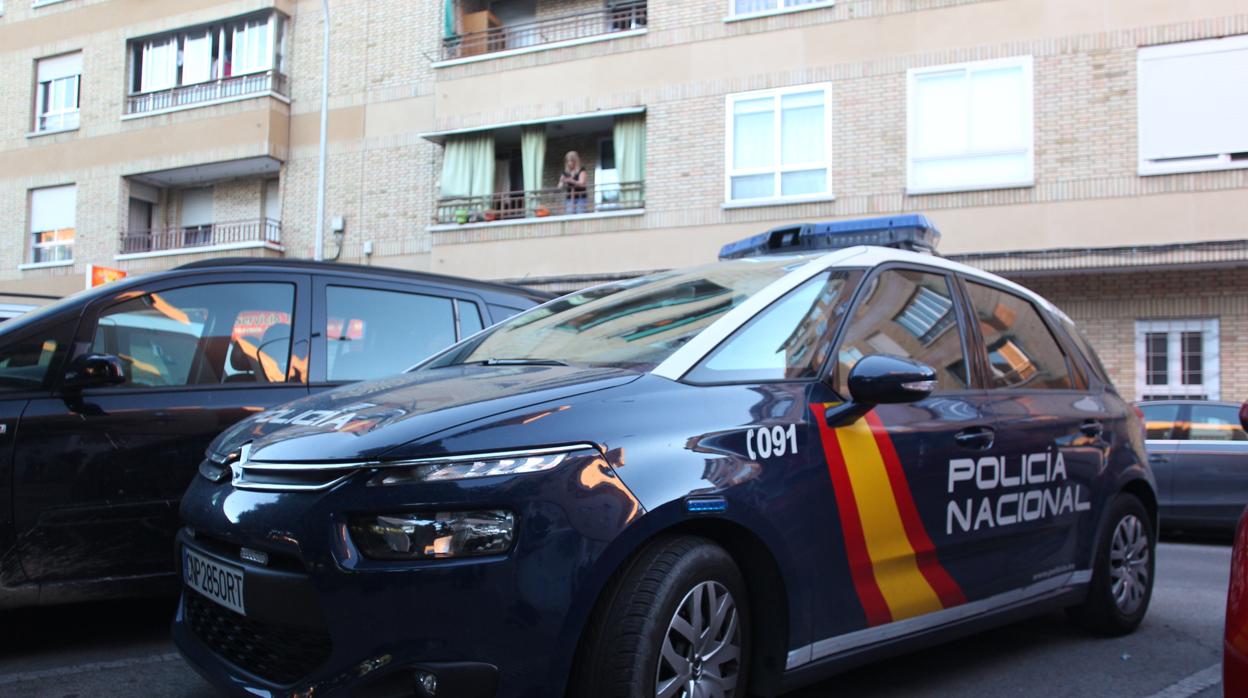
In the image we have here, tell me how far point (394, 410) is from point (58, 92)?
23.7 meters

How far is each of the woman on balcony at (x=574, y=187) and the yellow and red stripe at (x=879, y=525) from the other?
1333 centimetres

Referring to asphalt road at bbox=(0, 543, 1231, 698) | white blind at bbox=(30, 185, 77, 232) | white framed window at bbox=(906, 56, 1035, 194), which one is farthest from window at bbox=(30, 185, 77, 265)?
asphalt road at bbox=(0, 543, 1231, 698)

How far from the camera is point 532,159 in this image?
16.6 metres

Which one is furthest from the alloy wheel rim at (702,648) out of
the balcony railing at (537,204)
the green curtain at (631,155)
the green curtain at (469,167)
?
the green curtain at (469,167)

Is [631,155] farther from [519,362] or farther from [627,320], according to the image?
[519,362]

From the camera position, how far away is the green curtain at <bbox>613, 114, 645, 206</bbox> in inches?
622

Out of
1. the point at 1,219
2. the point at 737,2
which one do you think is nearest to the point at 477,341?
the point at 737,2

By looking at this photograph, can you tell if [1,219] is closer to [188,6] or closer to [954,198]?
[188,6]

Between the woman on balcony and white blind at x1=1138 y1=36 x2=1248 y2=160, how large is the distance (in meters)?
8.55

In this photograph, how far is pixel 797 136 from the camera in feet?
48.3

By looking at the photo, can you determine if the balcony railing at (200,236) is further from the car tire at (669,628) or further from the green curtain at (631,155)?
the car tire at (669,628)

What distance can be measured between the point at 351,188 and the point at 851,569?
17.2 metres

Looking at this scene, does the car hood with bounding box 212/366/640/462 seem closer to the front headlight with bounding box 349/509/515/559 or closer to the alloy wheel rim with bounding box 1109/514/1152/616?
the front headlight with bounding box 349/509/515/559

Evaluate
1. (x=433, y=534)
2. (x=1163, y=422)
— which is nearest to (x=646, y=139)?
(x=1163, y=422)
